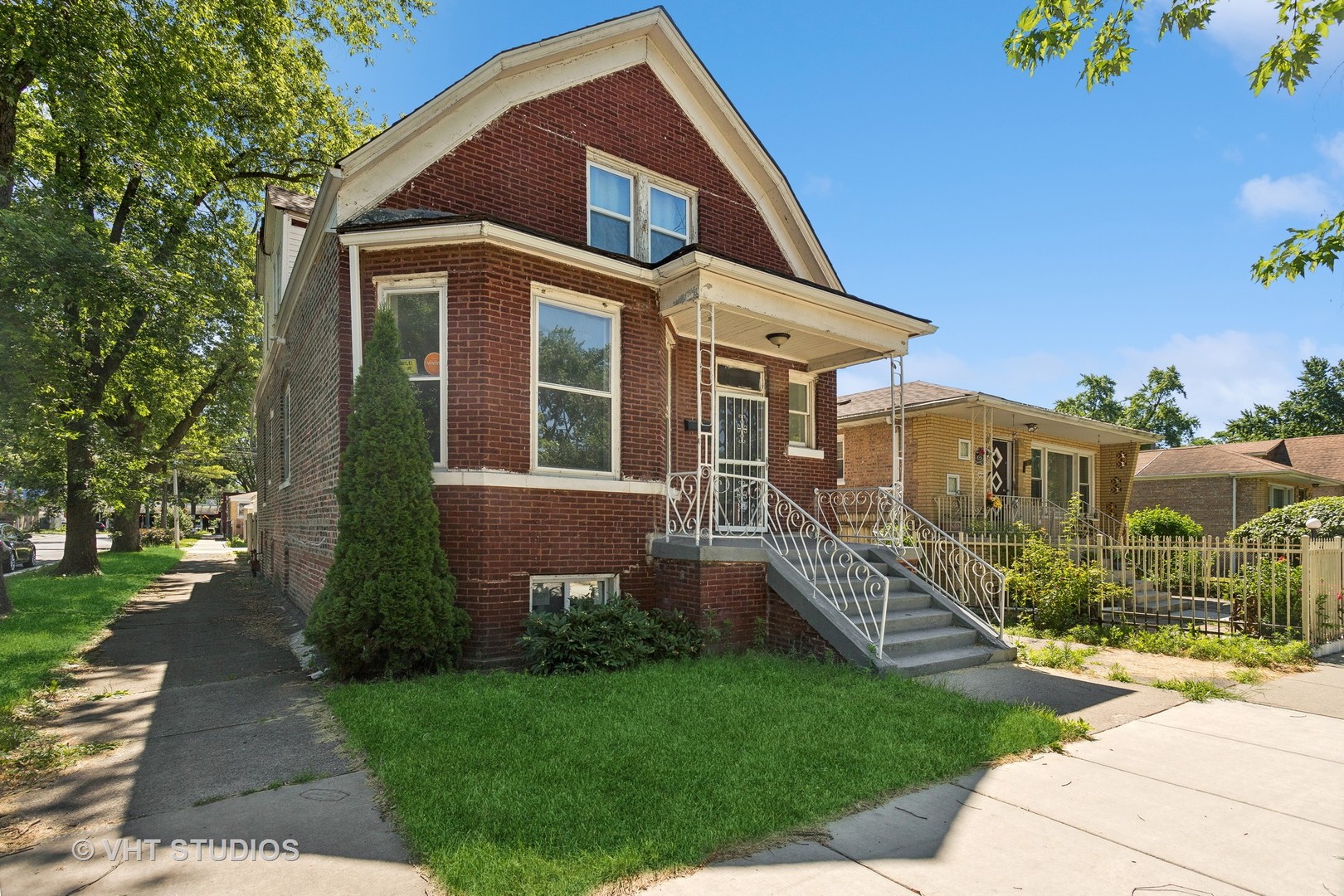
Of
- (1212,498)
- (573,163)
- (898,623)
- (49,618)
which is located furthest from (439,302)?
(1212,498)

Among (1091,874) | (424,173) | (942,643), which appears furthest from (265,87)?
(1091,874)

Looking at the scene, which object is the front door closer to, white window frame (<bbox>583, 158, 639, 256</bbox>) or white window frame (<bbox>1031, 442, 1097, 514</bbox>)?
white window frame (<bbox>583, 158, 639, 256</bbox>)

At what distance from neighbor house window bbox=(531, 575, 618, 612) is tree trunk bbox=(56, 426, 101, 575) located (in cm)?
1617

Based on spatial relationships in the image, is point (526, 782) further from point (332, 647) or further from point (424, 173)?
point (424, 173)

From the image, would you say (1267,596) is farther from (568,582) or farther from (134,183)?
(134,183)

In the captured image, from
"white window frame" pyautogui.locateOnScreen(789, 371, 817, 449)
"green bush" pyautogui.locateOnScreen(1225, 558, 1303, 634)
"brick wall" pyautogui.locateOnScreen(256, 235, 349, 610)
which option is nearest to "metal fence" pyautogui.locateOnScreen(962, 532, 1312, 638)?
"green bush" pyautogui.locateOnScreen(1225, 558, 1303, 634)

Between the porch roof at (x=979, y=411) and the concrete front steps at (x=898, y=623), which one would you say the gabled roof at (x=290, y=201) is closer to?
the concrete front steps at (x=898, y=623)

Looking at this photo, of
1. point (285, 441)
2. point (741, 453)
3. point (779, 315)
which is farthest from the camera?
point (285, 441)

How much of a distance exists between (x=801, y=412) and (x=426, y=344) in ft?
20.5

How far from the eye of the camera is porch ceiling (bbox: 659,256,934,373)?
8.08 meters

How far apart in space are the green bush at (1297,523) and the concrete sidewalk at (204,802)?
14771 mm

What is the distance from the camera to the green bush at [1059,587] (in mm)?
9773

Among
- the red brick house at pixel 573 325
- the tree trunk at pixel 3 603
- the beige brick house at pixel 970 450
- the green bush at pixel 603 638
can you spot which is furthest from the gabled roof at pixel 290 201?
the beige brick house at pixel 970 450

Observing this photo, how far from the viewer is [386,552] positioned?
21.4ft
